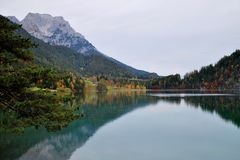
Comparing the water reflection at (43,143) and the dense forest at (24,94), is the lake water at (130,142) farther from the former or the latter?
the dense forest at (24,94)

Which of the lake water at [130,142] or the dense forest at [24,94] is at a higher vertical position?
the dense forest at [24,94]

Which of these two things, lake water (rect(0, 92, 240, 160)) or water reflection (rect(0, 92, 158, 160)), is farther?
water reflection (rect(0, 92, 158, 160))

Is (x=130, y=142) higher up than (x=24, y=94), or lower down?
lower down

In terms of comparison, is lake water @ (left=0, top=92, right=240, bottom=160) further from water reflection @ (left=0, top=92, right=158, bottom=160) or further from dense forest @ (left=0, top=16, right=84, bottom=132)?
dense forest @ (left=0, top=16, right=84, bottom=132)

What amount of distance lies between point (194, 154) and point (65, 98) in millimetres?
19612

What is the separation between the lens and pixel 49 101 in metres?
15.3

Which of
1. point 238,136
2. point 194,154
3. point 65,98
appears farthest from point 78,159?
point 238,136

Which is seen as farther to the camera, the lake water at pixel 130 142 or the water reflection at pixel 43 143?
the water reflection at pixel 43 143

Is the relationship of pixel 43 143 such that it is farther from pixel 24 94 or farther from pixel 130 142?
pixel 24 94

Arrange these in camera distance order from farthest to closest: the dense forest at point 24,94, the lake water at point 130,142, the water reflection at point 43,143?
the water reflection at point 43,143 < the lake water at point 130,142 < the dense forest at point 24,94

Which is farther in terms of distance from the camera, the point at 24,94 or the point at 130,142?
the point at 130,142

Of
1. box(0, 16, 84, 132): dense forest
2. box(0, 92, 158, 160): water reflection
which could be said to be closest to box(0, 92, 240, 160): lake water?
box(0, 92, 158, 160): water reflection

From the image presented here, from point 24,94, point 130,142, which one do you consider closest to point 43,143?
point 130,142

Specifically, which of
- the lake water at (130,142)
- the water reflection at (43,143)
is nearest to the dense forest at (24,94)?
the lake water at (130,142)
